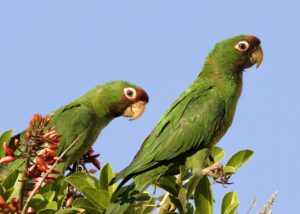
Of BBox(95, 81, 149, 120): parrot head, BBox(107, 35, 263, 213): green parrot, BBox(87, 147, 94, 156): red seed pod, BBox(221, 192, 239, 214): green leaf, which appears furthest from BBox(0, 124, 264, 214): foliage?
BBox(95, 81, 149, 120): parrot head

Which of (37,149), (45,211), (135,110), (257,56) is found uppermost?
(257,56)

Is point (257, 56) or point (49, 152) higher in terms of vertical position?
point (257, 56)

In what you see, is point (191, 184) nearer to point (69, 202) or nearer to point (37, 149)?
point (69, 202)

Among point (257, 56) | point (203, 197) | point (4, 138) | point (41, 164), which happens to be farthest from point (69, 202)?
point (257, 56)

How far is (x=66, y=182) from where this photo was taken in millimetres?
4234

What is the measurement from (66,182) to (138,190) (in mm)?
719

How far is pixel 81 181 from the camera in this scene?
4258 mm

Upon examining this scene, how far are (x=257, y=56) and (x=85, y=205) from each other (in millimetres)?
A: 2917

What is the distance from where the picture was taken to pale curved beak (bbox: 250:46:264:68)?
20.4 feet

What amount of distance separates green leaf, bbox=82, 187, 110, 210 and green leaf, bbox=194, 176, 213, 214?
0.68 metres

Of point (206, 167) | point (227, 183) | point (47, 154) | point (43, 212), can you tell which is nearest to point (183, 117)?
point (206, 167)

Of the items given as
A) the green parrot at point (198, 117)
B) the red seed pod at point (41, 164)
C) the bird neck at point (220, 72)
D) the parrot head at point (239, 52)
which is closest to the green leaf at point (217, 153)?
the green parrot at point (198, 117)

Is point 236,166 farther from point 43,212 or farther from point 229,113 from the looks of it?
point 43,212

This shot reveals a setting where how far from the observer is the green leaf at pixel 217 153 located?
17.3ft
